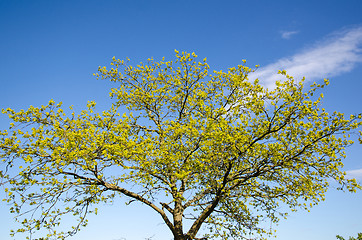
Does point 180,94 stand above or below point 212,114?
above

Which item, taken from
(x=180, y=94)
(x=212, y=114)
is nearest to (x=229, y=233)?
(x=212, y=114)

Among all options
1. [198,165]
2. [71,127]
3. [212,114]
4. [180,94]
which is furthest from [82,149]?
[180,94]

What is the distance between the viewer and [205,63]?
21.3 metres

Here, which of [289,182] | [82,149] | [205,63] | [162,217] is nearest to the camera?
[82,149]

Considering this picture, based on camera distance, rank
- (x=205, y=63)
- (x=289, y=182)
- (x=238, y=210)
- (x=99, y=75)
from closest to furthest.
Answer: (x=289, y=182) < (x=238, y=210) < (x=205, y=63) < (x=99, y=75)

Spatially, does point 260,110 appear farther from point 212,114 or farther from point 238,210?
point 238,210

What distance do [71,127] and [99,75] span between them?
25.7 feet

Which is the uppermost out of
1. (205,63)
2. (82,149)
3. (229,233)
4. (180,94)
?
(205,63)

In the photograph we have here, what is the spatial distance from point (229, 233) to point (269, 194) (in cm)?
417

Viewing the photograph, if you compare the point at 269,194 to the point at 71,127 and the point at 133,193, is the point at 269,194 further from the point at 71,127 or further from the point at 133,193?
the point at 71,127

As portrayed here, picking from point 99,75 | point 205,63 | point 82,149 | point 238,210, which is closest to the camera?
point 82,149

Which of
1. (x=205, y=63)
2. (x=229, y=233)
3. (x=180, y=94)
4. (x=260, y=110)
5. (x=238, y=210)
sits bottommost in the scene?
(x=229, y=233)

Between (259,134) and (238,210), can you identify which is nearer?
(259,134)

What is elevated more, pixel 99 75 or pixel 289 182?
pixel 99 75
